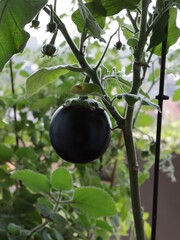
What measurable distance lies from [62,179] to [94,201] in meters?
0.06

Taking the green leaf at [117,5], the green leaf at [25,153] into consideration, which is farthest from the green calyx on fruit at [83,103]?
the green leaf at [25,153]

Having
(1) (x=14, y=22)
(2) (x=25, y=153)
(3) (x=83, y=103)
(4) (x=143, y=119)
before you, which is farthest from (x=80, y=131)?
(4) (x=143, y=119)

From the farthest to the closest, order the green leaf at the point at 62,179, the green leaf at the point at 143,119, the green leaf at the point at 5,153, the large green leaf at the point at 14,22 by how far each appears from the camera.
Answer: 1. the green leaf at the point at 143,119
2. the green leaf at the point at 5,153
3. the green leaf at the point at 62,179
4. the large green leaf at the point at 14,22

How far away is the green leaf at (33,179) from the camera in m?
0.65

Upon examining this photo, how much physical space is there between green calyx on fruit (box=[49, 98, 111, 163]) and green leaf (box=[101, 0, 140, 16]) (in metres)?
0.11

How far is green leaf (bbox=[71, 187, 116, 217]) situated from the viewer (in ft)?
2.11

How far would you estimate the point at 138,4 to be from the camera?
489mm

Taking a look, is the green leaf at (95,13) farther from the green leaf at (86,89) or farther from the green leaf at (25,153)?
the green leaf at (25,153)

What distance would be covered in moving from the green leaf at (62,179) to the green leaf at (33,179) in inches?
0.8

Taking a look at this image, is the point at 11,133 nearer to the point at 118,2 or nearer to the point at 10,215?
the point at 10,215

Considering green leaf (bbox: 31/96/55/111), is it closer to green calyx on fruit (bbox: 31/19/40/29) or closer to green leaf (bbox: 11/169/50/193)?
green leaf (bbox: 11/169/50/193)

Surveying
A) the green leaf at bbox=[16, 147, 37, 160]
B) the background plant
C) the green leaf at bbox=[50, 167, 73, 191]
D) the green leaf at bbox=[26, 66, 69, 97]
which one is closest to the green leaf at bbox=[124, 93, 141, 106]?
the background plant

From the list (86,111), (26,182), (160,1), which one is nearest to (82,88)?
(86,111)

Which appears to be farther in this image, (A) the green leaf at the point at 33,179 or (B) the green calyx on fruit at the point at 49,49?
(A) the green leaf at the point at 33,179
